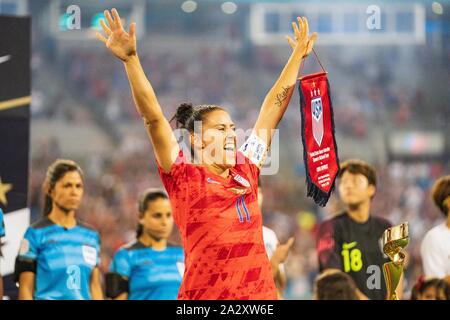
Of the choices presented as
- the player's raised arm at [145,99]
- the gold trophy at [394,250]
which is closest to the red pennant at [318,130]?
the gold trophy at [394,250]

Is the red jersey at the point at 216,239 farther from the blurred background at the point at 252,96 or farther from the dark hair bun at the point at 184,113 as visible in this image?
the blurred background at the point at 252,96

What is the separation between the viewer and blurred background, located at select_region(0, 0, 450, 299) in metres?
11.0

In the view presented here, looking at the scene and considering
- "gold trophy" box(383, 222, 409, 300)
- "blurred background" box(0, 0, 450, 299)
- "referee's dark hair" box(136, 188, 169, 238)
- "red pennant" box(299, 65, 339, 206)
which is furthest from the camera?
"blurred background" box(0, 0, 450, 299)

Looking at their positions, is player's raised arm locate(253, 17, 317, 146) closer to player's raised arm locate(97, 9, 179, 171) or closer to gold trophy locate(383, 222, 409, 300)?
player's raised arm locate(97, 9, 179, 171)

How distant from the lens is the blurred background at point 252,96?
1105cm

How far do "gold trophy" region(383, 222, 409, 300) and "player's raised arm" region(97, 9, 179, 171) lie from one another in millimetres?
1106

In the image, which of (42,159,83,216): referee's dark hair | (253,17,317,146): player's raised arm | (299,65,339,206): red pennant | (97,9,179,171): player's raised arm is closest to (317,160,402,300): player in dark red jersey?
(299,65,339,206): red pennant

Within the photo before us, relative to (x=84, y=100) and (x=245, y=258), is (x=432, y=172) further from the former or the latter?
(x=245, y=258)

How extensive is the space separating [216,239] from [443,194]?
265 centimetres

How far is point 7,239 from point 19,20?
1.38 metres

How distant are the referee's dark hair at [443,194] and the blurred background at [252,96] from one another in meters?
4.45

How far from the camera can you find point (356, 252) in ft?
19.1

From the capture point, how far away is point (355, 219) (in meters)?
5.91
